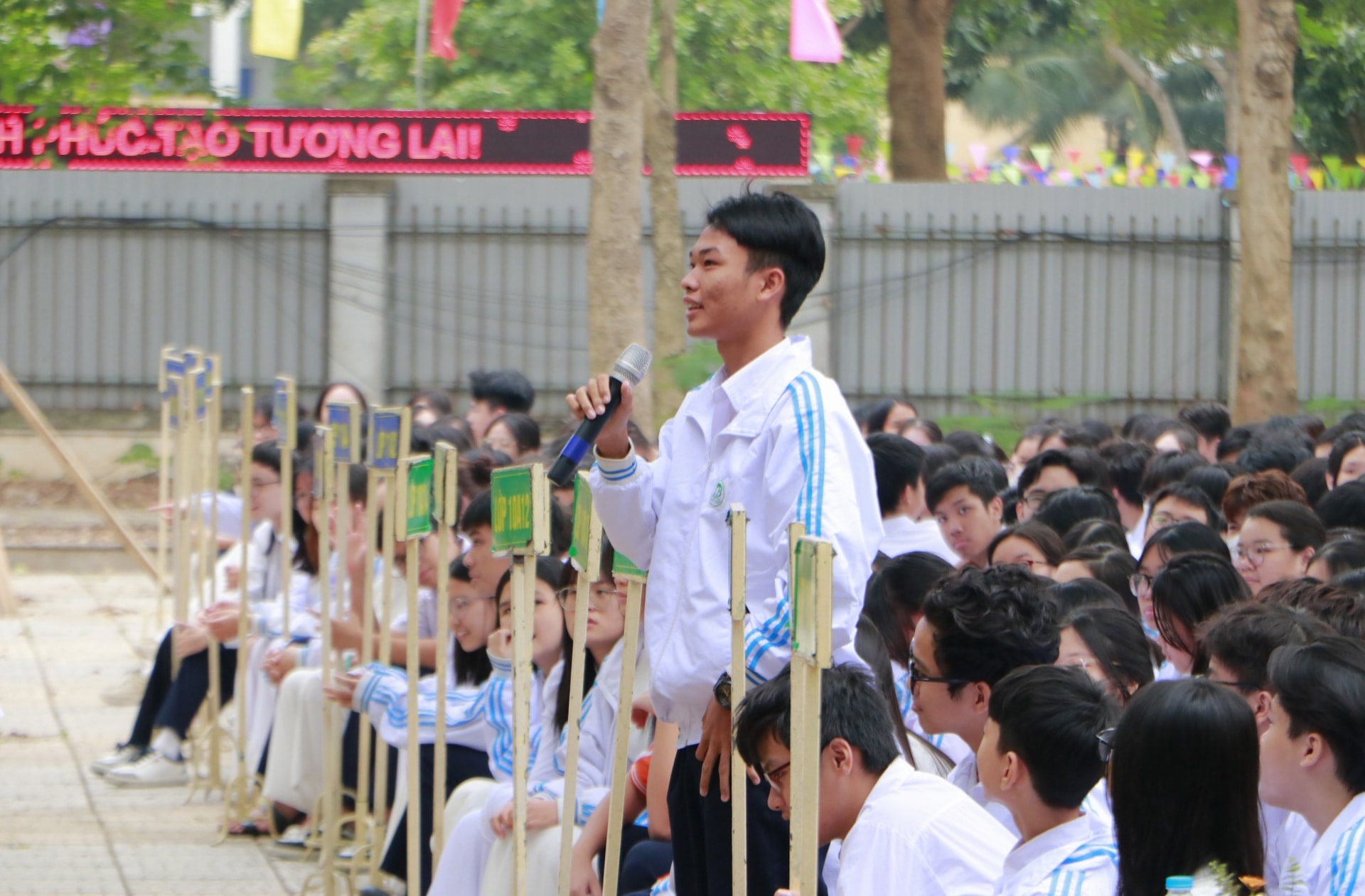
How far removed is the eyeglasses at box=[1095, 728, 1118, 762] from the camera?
120 inches

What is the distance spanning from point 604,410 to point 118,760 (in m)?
5.17

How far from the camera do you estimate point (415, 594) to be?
489 centimetres

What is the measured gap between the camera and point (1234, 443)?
8992 millimetres

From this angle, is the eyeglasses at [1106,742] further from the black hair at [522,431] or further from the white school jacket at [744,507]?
the black hair at [522,431]

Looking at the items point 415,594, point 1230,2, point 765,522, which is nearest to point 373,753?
point 415,594

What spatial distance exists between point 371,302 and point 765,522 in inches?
515

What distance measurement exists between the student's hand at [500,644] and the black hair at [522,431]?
3.02 metres

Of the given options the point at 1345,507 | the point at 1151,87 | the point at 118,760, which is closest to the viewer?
the point at 1345,507

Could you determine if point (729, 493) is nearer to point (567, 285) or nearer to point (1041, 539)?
point (1041, 539)

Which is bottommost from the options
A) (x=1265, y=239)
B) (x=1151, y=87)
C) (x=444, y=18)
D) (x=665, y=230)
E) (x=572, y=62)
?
(x=1265, y=239)

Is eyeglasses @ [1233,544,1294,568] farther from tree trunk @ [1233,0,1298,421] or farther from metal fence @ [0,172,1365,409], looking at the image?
metal fence @ [0,172,1365,409]

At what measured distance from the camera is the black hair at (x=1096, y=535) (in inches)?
232

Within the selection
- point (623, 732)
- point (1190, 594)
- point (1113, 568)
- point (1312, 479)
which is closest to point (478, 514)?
point (1113, 568)

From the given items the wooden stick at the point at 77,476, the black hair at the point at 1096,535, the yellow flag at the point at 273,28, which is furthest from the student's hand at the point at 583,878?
the yellow flag at the point at 273,28
